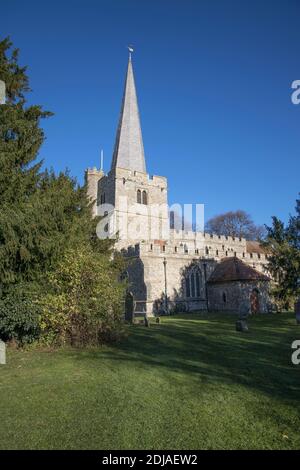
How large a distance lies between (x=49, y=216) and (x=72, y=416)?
21.5 feet

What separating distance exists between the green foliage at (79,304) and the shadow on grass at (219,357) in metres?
0.89

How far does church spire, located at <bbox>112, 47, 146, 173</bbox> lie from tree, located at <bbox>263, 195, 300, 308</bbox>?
24096 millimetres

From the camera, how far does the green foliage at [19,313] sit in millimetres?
9891

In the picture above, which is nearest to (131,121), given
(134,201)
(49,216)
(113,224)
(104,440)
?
(134,201)

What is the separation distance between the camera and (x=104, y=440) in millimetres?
4195

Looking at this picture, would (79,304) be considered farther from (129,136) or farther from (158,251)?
(129,136)

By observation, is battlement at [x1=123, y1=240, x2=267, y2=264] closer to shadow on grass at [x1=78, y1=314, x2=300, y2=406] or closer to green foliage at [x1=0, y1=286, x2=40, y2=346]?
shadow on grass at [x1=78, y1=314, x2=300, y2=406]

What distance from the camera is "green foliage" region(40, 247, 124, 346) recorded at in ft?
33.5

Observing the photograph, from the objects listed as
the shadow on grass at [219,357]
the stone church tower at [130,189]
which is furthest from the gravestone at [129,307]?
the stone church tower at [130,189]

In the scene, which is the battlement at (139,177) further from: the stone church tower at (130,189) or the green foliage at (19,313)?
the green foliage at (19,313)

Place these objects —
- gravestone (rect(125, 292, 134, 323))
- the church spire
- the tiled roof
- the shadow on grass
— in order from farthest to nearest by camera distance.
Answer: the church spire, the tiled roof, gravestone (rect(125, 292, 134, 323)), the shadow on grass

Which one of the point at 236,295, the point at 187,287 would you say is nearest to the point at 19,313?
the point at 236,295

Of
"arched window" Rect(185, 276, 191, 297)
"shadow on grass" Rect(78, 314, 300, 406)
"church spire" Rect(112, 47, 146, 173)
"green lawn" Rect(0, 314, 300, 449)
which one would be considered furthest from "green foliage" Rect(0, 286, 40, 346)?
"church spire" Rect(112, 47, 146, 173)

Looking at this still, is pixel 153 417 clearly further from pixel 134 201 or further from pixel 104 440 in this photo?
pixel 134 201
